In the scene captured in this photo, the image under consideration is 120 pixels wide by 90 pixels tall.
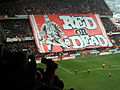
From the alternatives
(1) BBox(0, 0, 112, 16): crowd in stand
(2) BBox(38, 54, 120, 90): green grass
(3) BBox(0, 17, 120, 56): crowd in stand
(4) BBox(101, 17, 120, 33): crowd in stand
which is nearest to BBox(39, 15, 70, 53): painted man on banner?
(3) BBox(0, 17, 120, 56): crowd in stand

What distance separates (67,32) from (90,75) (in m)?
24.5

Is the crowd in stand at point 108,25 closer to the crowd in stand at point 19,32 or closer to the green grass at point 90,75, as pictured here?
the green grass at point 90,75

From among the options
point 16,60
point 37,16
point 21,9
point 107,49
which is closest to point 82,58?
point 107,49

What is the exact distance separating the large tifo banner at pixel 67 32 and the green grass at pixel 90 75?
8.20 m

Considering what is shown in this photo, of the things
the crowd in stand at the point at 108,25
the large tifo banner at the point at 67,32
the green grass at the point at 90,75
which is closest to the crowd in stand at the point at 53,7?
the crowd in stand at the point at 108,25

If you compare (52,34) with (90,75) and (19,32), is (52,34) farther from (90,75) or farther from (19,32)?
(90,75)

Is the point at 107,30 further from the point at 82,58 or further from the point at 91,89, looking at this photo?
the point at 91,89

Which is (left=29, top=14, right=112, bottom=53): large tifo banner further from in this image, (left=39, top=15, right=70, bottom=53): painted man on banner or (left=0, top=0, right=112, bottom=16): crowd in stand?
(left=0, top=0, right=112, bottom=16): crowd in stand

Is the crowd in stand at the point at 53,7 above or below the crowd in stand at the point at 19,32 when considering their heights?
above

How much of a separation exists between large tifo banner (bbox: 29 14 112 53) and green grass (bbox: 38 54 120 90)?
26.9ft

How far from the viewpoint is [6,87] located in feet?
10.4

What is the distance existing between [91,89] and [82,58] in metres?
20.2

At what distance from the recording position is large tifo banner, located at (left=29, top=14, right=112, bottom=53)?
49.7 m

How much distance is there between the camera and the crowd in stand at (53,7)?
52.3 metres
